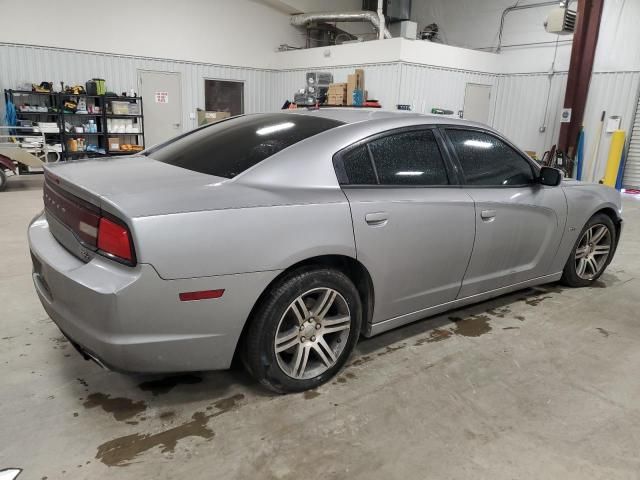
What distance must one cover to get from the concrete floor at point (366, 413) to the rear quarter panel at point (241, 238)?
28.7 inches

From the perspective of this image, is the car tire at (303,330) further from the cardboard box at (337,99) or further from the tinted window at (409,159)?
the cardboard box at (337,99)

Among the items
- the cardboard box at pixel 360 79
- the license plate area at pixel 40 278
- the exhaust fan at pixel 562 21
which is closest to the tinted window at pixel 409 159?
the license plate area at pixel 40 278

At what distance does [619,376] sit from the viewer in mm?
2707

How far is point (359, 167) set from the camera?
2.47 m

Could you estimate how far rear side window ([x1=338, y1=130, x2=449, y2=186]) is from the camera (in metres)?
2.46

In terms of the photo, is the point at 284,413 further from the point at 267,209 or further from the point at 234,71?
the point at 234,71

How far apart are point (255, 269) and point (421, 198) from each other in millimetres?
1066

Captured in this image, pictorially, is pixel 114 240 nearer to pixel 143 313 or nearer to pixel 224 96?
pixel 143 313

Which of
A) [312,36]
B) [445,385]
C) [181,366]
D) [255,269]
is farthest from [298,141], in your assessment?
[312,36]

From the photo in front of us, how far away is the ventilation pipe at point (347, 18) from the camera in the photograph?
12.1 meters

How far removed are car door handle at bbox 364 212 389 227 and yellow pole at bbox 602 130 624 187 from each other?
32.6 ft

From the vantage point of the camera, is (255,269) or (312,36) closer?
(255,269)

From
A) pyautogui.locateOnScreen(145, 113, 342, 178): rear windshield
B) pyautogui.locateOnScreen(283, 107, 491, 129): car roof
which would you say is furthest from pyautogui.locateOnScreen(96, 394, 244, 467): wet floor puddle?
pyautogui.locateOnScreen(283, 107, 491, 129): car roof

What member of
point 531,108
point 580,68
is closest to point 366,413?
point 580,68
